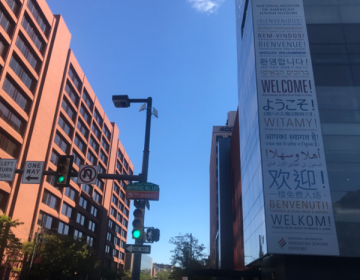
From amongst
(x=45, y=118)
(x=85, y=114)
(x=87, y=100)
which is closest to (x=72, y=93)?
(x=85, y=114)

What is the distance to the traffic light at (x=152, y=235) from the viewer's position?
952 centimetres

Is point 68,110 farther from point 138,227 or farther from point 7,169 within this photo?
point 138,227

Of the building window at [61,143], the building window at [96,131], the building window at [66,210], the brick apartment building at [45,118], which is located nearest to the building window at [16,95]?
the brick apartment building at [45,118]

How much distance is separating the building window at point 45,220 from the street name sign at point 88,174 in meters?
44.3

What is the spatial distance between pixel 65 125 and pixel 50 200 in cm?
1443

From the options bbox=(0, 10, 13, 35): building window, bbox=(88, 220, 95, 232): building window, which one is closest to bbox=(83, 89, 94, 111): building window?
bbox=(88, 220, 95, 232): building window

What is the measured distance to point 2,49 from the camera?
40.0 metres

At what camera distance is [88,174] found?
10.1 metres

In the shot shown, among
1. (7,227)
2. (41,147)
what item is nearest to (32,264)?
(7,227)

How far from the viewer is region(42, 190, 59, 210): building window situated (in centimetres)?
5103

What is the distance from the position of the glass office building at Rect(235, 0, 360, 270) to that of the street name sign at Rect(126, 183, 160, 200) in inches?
609

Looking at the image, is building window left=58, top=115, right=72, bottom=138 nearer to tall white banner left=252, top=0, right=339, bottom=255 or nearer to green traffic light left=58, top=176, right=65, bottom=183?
tall white banner left=252, top=0, right=339, bottom=255

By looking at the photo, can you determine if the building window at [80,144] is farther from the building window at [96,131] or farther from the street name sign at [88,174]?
the street name sign at [88,174]

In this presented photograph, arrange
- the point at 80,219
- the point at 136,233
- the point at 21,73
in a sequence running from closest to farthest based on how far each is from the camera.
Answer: the point at 136,233 < the point at 21,73 < the point at 80,219
